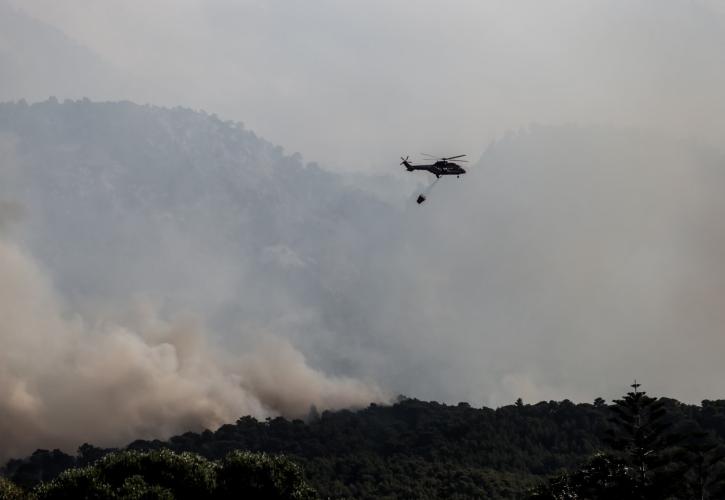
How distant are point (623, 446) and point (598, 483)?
16800mm

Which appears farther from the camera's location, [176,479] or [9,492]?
[176,479]

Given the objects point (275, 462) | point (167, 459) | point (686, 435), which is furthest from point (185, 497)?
point (686, 435)

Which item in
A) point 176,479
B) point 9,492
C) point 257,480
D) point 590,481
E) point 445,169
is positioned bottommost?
point 9,492

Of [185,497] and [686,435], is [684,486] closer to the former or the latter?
[686,435]

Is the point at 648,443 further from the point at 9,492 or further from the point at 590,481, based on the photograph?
the point at 9,492

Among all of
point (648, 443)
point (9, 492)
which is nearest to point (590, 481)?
point (648, 443)

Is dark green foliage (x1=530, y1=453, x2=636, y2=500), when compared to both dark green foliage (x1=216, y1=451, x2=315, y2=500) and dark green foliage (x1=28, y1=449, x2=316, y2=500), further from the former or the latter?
dark green foliage (x1=28, y1=449, x2=316, y2=500)

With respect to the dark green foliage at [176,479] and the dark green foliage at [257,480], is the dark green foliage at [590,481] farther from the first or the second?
the dark green foliage at [176,479]

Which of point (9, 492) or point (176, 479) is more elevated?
point (176, 479)

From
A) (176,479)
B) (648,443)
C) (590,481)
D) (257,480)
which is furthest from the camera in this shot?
(590,481)

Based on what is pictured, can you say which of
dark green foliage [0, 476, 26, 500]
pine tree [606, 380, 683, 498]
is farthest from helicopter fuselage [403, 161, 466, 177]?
dark green foliage [0, 476, 26, 500]

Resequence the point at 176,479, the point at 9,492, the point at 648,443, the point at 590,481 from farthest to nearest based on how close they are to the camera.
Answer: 1. the point at 590,481
2. the point at 648,443
3. the point at 176,479
4. the point at 9,492

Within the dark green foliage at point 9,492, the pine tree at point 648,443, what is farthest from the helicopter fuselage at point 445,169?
the dark green foliage at point 9,492

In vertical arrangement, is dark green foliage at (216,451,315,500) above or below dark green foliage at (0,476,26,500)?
above
